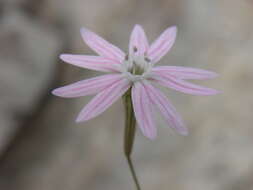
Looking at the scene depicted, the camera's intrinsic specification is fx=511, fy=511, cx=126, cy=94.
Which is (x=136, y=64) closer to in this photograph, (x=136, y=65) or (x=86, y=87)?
(x=136, y=65)

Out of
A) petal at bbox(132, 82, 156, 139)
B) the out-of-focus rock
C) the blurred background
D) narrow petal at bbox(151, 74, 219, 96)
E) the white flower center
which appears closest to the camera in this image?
petal at bbox(132, 82, 156, 139)

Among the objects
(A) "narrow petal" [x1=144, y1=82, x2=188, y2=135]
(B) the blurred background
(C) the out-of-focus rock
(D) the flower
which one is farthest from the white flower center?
(C) the out-of-focus rock

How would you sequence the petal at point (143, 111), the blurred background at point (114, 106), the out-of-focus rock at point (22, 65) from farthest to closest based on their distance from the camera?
the out-of-focus rock at point (22, 65), the blurred background at point (114, 106), the petal at point (143, 111)

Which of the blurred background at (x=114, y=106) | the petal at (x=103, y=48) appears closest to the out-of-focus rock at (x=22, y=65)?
the blurred background at (x=114, y=106)

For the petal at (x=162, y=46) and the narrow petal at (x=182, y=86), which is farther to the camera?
the petal at (x=162, y=46)

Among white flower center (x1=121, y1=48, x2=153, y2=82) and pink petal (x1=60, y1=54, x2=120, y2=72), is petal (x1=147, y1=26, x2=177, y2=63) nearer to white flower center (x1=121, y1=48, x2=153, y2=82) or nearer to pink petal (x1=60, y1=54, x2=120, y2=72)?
white flower center (x1=121, y1=48, x2=153, y2=82)

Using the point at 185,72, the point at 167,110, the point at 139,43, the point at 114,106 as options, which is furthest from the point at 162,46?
the point at 114,106

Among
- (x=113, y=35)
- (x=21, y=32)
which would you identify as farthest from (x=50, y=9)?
(x=113, y=35)

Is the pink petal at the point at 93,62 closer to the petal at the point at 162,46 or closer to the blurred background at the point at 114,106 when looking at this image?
the petal at the point at 162,46
